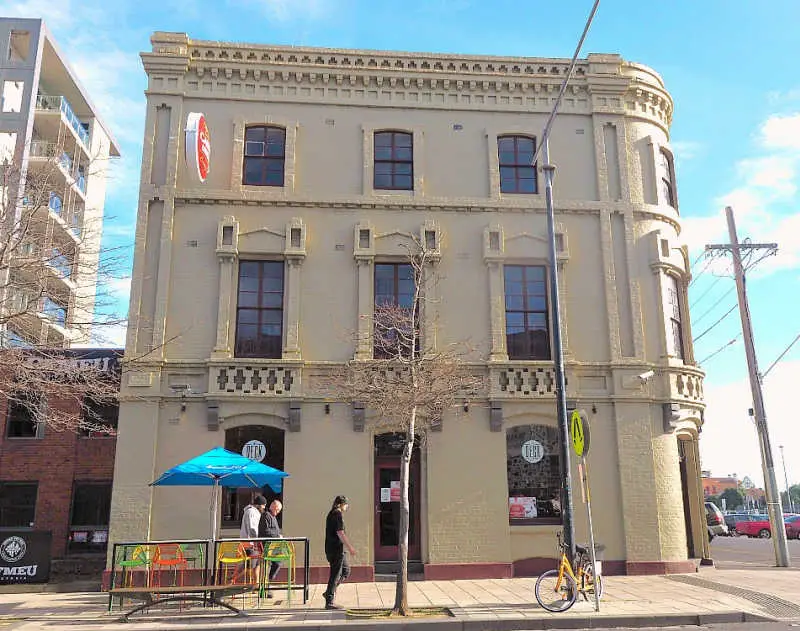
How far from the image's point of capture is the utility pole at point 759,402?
60.2 ft

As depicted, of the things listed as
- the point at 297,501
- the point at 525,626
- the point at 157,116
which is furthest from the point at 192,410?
the point at 525,626

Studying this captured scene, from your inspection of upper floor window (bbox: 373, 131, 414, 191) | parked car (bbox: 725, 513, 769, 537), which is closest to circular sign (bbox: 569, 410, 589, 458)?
upper floor window (bbox: 373, 131, 414, 191)

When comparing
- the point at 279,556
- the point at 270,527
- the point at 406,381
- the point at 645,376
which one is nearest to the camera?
the point at 279,556

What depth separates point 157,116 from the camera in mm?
17203

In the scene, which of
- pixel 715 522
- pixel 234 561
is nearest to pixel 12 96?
pixel 234 561

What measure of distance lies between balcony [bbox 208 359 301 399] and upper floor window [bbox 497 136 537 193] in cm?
713

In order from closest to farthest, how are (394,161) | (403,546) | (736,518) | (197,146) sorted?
(403,546) → (197,146) → (394,161) → (736,518)

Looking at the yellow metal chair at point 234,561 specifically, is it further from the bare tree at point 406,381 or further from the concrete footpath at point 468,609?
the bare tree at point 406,381

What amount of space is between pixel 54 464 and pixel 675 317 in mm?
16612

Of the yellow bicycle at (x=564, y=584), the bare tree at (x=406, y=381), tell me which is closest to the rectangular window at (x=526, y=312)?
the bare tree at (x=406, y=381)

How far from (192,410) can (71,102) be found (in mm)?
30596

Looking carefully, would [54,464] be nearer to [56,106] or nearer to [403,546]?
[403,546]

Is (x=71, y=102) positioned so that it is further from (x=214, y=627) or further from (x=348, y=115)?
(x=214, y=627)

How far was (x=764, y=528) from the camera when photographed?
3528 centimetres
